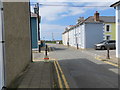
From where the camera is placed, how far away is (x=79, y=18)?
3788cm

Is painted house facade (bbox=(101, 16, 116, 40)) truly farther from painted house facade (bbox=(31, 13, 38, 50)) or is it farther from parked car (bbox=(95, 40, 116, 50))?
painted house facade (bbox=(31, 13, 38, 50))

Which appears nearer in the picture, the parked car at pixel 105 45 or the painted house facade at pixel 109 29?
the parked car at pixel 105 45

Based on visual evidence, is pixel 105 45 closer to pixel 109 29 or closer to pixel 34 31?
pixel 109 29

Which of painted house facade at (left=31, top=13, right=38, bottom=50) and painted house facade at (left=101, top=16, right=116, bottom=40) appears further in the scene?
painted house facade at (left=101, top=16, right=116, bottom=40)

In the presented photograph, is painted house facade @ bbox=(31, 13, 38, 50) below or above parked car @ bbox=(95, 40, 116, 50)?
above

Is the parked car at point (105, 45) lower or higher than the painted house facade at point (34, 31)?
lower

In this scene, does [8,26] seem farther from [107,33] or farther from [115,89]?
[107,33]

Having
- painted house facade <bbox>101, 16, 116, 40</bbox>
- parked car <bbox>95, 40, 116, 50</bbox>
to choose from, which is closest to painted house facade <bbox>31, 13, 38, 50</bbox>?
parked car <bbox>95, 40, 116, 50</bbox>

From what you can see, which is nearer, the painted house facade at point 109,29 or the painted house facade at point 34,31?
the painted house facade at point 34,31

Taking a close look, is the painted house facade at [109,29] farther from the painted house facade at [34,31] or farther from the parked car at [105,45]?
the painted house facade at [34,31]

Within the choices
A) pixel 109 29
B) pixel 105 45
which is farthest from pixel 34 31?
pixel 109 29

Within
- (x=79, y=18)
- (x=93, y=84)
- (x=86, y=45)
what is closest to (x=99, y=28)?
(x=86, y=45)

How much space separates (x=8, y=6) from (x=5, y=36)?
120cm

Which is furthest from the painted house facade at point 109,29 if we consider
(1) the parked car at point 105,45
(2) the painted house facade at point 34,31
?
(2) the painted house facade at point 34,31
